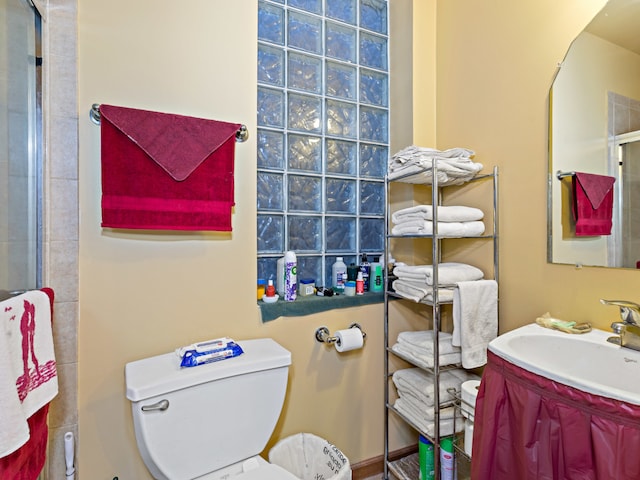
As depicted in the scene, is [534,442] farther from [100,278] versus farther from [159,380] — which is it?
[100,278]

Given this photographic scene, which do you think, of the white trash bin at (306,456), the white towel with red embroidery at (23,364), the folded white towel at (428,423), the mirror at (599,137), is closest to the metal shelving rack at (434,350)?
the folded white towel at (428,423)

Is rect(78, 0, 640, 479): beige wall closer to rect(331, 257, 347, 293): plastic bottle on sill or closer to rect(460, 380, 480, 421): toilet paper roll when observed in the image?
rect(331, 257, 347, 293): plastic bottle on sill

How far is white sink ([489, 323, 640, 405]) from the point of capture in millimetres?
850

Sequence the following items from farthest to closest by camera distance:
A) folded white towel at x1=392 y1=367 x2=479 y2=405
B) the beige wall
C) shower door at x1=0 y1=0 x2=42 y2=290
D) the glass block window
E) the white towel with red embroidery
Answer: the glass block window
folded white towel at x1=392 y1=367 x2=479 y2=405
the beige wall
shower door at x1=0 y1=0 x2=42 y2=290
the white towel with red embroidery

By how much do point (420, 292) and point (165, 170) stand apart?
1.09m

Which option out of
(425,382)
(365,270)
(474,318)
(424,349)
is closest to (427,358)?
(424,349)

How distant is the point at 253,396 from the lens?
3.57ft

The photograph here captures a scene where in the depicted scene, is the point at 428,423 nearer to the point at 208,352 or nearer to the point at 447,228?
the point at 447,228

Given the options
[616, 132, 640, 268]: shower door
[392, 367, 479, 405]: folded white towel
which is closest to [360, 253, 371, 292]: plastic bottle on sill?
[392, 367, 479, 405]: folded white towel

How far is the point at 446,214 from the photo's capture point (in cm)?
133

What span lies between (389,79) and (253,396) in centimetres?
173

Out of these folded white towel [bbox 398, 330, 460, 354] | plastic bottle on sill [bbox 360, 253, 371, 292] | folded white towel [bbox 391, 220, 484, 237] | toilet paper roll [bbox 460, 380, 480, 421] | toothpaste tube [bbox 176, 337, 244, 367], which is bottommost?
toilet paper roll [bbox 460, 380, 480, 421]

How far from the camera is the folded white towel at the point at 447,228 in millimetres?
1299

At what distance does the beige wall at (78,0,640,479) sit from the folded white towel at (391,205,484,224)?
129 millimetres
